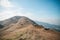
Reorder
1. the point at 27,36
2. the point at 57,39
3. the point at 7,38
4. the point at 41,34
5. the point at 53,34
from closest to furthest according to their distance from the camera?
the point at 57,39, the point at 53,34, the point at 41,34, the point at 27,36, the point at 7,38

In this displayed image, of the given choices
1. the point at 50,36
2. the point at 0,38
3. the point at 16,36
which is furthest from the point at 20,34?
the point at 50,36

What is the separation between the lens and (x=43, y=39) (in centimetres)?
1553

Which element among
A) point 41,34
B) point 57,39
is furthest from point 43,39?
point 57,39

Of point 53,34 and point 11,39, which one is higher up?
point 53,34

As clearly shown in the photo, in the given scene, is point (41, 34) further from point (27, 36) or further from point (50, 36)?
point (27, 36)

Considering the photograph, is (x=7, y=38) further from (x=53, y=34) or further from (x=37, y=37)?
(x=53, y=34)

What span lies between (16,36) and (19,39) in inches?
Result: 85.7

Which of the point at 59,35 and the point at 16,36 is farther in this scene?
the point at 16,36

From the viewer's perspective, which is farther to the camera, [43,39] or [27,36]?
[27,36]

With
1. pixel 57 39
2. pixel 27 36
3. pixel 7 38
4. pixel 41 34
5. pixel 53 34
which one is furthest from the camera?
pixel 7 38

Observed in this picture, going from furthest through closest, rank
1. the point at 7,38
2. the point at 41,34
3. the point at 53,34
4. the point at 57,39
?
the point at 7,38 → the point at 41,34 → the point at 53,34 → the point at 57,39

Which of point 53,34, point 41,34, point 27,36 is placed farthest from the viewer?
point 27,36

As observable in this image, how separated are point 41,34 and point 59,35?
2.78 m

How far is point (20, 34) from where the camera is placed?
20.7 meters
